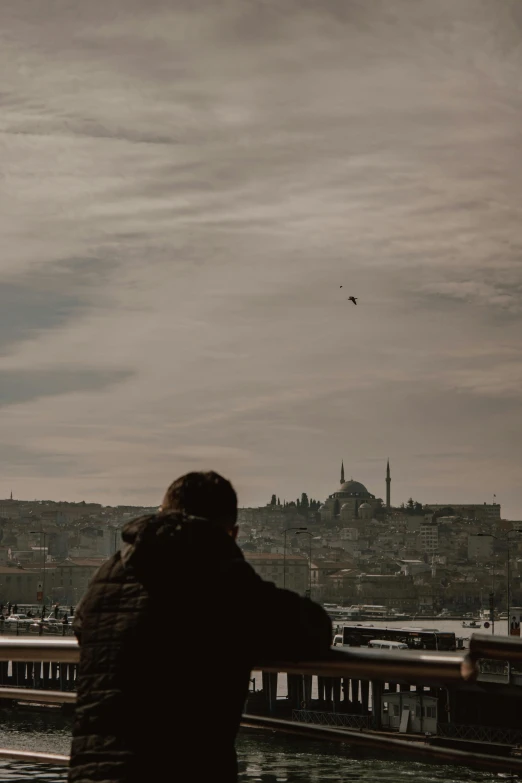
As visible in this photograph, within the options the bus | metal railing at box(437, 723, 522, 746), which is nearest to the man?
metal railing at box(437, 723, 522, 746)

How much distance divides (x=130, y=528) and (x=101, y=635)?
18 cm

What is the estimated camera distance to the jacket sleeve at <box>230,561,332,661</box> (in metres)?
1.90

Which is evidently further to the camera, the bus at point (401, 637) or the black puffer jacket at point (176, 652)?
the bus at point (401, 637)

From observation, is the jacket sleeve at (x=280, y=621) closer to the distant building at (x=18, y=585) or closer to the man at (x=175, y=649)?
the man at (x=175, y=649)

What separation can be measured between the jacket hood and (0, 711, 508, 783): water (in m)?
1.12

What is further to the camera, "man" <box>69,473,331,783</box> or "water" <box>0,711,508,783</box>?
"water" <box>0,711,508,783</box>

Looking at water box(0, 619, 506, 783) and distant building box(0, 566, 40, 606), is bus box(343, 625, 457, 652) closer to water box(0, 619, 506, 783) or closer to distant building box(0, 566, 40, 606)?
water box(0, 619, 506, 783)

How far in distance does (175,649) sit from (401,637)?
49.9 metres

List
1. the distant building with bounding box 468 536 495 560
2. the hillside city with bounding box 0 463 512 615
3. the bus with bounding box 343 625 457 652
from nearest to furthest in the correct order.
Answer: the bus with bounding box 343 625 457 652 → the hillside city with bounding box 0 463 512 615 → the distant building with bounding box 468 536 495 560

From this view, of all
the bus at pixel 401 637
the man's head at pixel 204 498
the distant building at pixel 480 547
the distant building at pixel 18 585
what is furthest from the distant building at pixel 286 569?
the man's head at pixel 204 498

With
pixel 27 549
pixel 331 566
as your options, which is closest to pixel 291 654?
pixel 331 566

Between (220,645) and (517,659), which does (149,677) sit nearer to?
(220,645)

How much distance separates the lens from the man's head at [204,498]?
2045mm

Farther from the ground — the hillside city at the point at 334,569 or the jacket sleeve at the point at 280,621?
the hillside city at the point at 334,569
